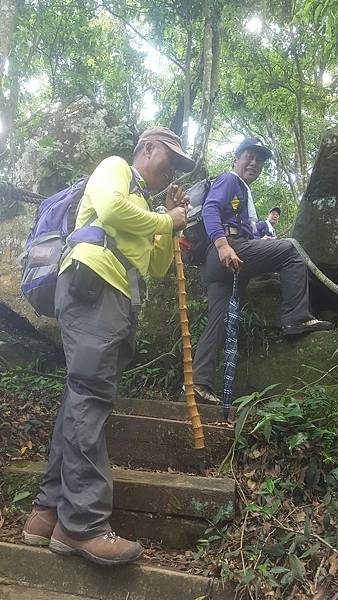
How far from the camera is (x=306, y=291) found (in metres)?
4.75

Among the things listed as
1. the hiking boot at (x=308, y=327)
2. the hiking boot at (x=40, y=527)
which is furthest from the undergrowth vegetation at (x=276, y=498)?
the hiking boot at (x=308, y=327)

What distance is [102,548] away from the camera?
8.70ft

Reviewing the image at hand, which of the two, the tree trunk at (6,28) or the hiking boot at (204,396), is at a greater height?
the tree trunk at (6,28)

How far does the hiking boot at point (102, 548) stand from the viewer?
8.67 ft

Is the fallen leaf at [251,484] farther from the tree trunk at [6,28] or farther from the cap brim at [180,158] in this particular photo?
the tree trunk at [6,28]

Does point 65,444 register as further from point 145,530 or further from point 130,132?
point 130,132

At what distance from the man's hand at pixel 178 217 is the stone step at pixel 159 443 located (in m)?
1.43

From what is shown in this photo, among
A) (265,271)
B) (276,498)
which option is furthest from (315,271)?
(276,498)

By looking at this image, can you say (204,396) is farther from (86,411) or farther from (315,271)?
(86,411)

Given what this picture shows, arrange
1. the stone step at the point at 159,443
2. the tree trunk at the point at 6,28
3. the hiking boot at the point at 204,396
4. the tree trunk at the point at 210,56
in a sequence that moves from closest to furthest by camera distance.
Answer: the stone step at the point at 159,443, the hiking boot at the point at 204,396, the tree trunk at the point at 6,28, the tree trunk at the point at 210,56

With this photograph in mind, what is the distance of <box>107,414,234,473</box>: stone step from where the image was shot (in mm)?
3684

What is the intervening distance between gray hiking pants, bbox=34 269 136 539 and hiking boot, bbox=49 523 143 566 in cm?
5

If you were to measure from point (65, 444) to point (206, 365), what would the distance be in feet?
6.00

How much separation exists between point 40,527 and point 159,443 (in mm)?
1103
